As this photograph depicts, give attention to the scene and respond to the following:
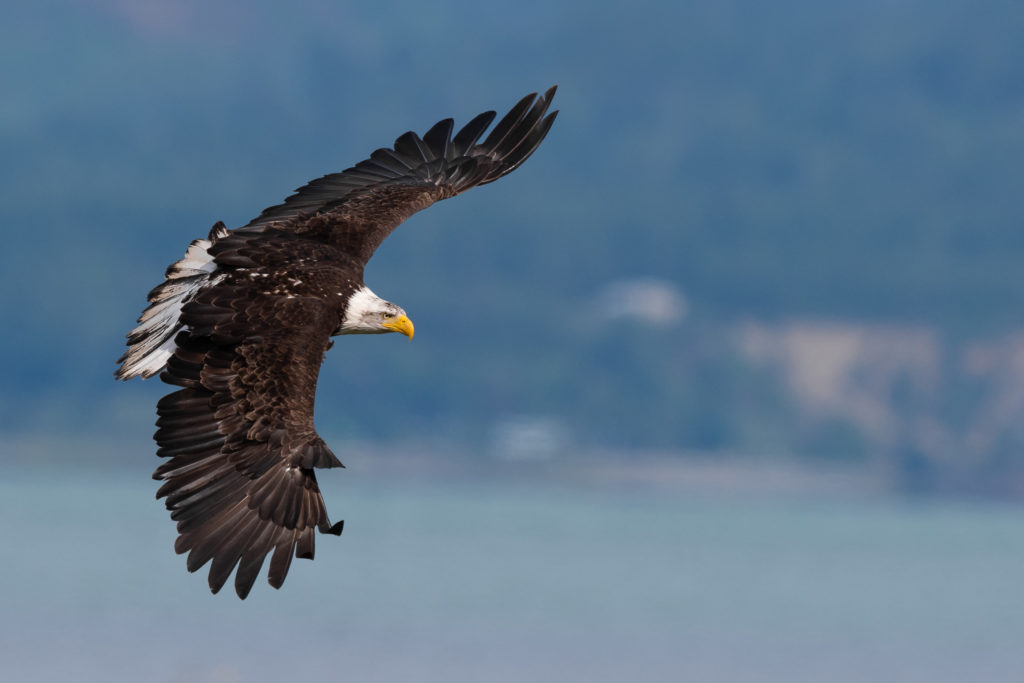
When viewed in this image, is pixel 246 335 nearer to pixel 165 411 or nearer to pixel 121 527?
pixel 165 411

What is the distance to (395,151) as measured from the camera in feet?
56.0

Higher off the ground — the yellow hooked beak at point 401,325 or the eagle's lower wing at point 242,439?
the yellow hooked beak at point 401,325

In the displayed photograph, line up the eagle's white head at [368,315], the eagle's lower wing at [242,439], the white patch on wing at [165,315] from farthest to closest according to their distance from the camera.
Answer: the eagle's white head at [368,315]
the white patch on wing at [165,315]
the eagle's lower wing at [242,439]

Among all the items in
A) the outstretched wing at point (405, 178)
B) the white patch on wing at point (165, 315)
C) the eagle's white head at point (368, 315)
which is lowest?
the white patch on wing at point (165, 315)

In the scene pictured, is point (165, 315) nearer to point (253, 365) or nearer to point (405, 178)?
point (253, 365)

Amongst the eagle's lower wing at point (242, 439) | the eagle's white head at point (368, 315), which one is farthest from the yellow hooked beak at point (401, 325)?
the eagle's lower wing at point (242, 439)

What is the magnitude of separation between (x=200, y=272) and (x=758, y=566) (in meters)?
114

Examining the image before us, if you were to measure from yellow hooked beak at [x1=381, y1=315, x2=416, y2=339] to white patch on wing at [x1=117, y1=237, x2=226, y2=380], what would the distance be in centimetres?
160

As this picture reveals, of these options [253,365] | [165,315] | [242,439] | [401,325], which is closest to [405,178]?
[401,325]

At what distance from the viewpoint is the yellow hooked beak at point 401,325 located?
561 inches

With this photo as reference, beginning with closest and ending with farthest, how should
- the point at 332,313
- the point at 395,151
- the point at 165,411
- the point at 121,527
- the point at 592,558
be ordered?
the point at 165,411
the point at 332,313
the point at 395,151
the point at 592,558
the point at 121,527

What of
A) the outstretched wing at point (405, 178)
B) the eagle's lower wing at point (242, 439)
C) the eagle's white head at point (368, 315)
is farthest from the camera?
the outstretched wing at point (405, 178)

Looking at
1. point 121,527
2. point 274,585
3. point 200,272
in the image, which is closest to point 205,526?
point 274,585

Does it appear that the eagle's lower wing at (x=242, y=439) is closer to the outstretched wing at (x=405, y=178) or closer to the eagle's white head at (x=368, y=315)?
the eagle's white head at (x=368, y=315)
